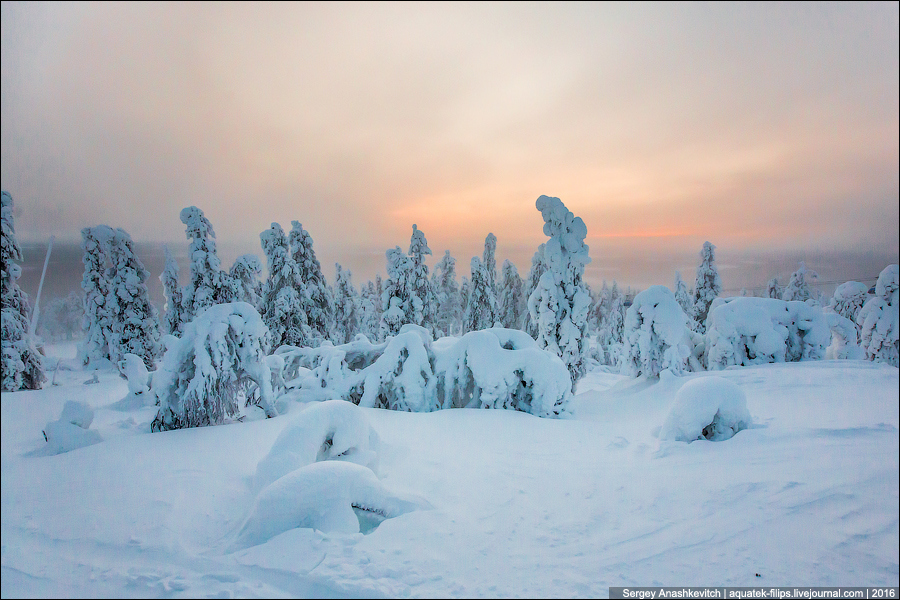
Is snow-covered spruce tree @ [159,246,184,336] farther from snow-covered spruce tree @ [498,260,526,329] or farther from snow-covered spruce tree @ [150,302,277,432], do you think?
snow-covered spruce tree @ [498,260,526,329]

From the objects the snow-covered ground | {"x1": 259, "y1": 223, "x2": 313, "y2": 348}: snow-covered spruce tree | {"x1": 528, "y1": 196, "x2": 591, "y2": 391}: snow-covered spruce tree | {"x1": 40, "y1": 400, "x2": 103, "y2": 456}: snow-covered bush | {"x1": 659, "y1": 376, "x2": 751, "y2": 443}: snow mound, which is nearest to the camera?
the snow-covered ground

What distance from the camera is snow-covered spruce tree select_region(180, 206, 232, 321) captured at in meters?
16.8

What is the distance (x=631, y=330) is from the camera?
15211 millimetres

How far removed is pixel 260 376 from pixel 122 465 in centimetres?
326

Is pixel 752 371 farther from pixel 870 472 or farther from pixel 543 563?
pixel 543 563

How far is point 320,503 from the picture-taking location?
4328 millimetres

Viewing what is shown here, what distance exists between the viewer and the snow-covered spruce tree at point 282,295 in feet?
67.1

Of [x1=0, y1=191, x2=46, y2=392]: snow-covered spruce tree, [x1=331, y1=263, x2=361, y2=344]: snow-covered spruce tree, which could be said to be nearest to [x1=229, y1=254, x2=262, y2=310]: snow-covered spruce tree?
[x1=331, y1=263, x2=361, y2=344]: snow-covered spruce tree

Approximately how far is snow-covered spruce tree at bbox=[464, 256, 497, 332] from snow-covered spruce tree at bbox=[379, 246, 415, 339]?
771 cm

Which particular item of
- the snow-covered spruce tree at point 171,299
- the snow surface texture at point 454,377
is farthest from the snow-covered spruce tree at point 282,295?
the snow surface texture at point 454,377

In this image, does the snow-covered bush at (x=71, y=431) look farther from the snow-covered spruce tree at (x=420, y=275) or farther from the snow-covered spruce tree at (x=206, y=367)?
the snow-covered spruce tree at (x=420, y=275)

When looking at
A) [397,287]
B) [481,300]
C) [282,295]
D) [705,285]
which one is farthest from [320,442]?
[705,285]

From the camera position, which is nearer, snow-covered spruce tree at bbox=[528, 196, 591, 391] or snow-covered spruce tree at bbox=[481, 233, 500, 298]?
snow-covered spruce tree at bbox=[528, 196, 591, 391]

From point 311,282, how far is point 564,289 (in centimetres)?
1461
